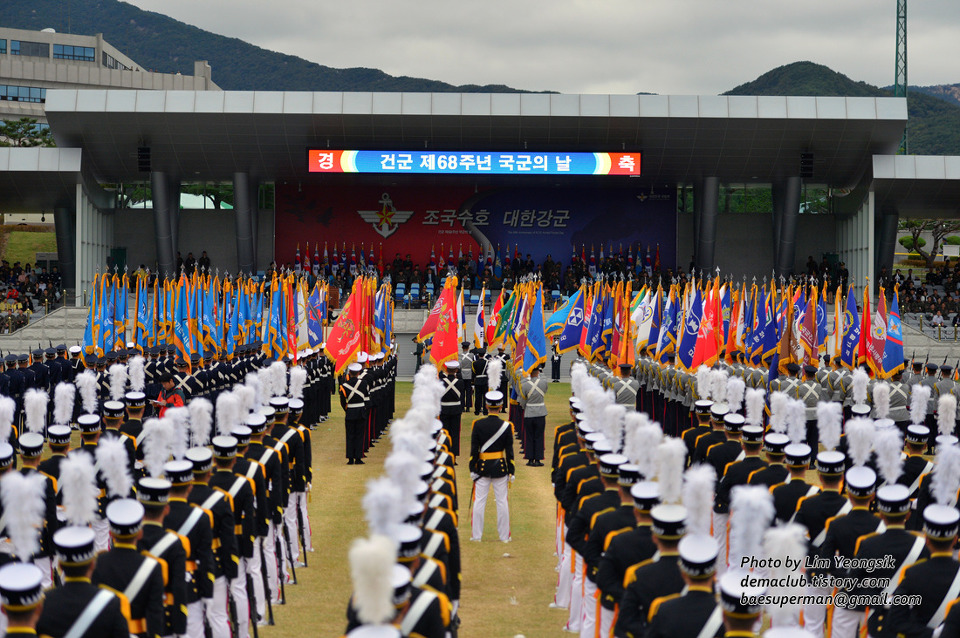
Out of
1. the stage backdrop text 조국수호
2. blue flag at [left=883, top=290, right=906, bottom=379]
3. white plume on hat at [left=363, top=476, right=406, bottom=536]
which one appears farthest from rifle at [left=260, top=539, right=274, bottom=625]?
the stage backdrop text 조국수호

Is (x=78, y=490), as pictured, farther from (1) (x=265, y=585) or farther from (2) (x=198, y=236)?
(2) (x=198, y=236)

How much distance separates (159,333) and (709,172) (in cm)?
2392

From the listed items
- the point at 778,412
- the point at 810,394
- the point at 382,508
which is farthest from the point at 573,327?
the point at 382,508

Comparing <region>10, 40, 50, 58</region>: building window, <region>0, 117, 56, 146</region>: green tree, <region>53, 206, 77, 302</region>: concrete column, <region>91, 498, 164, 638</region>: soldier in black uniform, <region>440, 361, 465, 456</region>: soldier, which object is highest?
<region>10, 40, 50, 58</region>: building window

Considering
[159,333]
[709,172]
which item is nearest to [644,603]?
[159,333]

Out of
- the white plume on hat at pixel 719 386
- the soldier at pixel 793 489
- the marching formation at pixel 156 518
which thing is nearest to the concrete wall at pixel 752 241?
the white plume on hat at pixel 719 386

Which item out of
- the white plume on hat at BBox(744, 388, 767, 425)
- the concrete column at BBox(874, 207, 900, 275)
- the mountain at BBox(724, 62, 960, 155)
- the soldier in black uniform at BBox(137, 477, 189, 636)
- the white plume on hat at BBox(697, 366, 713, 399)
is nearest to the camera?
the soldier in black uniform at BBox(137, 477, 189, 636)

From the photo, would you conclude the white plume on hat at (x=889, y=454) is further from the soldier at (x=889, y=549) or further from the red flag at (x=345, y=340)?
the red flag at (x=345, y=340)

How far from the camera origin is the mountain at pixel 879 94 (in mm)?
106438

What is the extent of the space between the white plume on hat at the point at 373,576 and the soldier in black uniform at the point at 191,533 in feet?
10.8

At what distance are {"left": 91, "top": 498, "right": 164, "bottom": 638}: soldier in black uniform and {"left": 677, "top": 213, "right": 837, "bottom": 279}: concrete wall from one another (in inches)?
1531

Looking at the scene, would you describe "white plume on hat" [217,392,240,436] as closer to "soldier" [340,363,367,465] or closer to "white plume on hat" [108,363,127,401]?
"white plume on hat" [108,363,127,401]

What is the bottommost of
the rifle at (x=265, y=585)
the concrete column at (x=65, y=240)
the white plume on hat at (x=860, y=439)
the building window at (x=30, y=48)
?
the rifle at (x=265, y=585)

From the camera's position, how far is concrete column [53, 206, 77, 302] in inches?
1621
